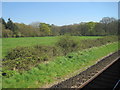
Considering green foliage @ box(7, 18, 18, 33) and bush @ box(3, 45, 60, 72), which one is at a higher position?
green foliage @ box(7, 18, 18, 33)

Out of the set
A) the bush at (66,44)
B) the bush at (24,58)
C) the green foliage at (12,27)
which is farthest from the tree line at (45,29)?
the bush at (24,58)

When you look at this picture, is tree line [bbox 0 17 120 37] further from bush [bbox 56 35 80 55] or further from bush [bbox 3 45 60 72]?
bush [bbox 3 45 60 72]

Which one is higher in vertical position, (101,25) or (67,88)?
(101,25)

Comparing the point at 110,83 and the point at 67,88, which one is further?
the point at 110,83

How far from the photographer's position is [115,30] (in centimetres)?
3209

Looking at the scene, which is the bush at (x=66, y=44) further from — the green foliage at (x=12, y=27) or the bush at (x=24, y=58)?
the green foliage at (x=12, y=27)

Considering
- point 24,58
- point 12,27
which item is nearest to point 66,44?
point 24,58

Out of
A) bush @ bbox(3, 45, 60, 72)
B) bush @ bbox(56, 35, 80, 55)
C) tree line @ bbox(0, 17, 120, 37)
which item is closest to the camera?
bush @ bbox(3, 45, 60, 72)

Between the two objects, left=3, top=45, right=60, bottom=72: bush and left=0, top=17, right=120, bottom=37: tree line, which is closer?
left=3, top=45, right=60, bottom=72: bush

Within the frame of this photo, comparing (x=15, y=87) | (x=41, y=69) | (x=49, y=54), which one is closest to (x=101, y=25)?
(x=49, y=54)

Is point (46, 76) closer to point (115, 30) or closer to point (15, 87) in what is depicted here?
point (15, 87)

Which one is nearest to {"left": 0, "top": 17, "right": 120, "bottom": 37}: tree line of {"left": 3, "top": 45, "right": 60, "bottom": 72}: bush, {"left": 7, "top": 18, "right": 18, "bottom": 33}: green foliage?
{"left": 7, "top": 18, "right": 18, "bottom": 33}: green foliage

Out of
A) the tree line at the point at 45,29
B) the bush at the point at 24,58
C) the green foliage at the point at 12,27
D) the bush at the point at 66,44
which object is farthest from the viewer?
the green foliage at the point at 12,27

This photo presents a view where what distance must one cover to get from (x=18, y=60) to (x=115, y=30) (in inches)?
1202
